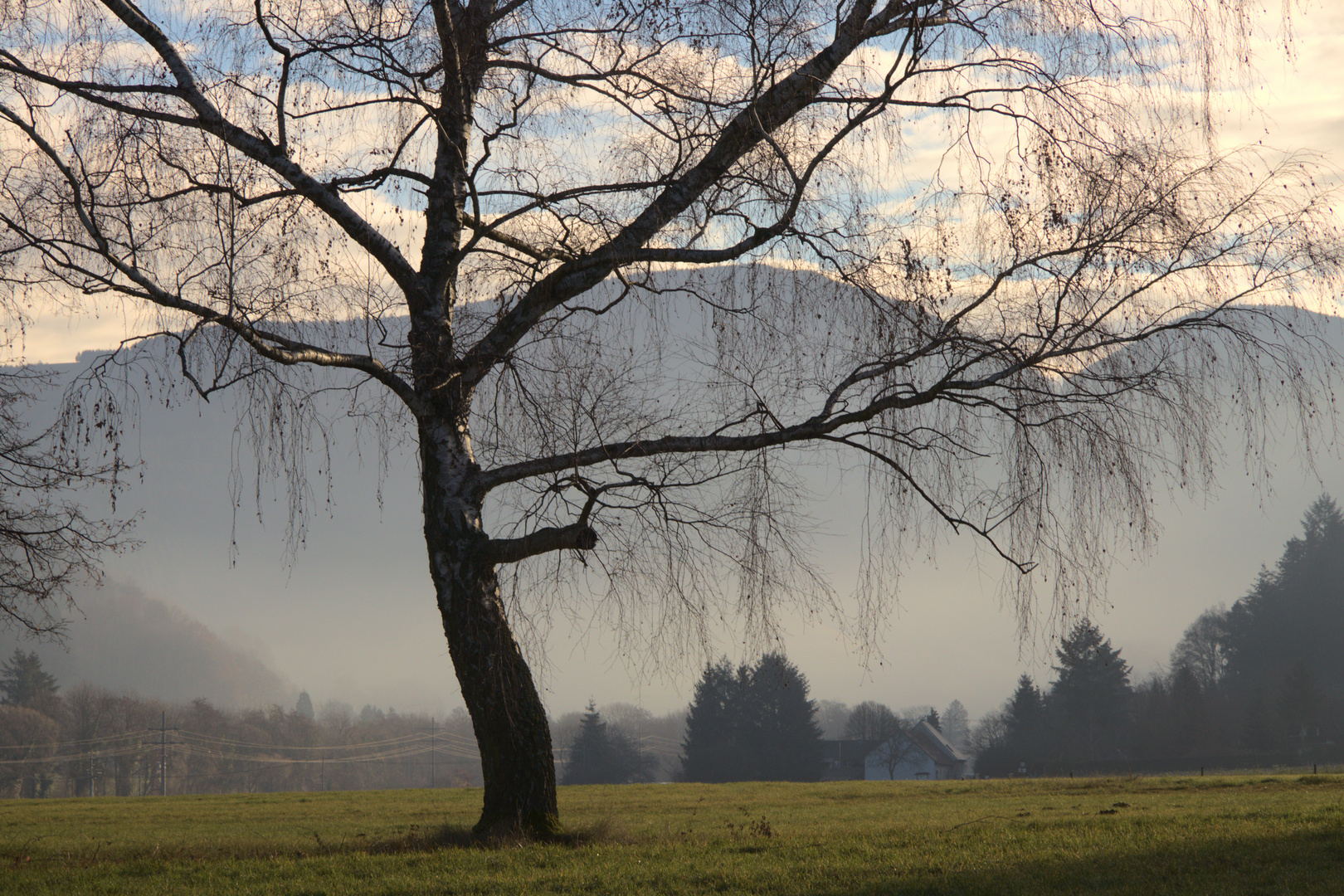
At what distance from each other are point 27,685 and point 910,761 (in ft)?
238

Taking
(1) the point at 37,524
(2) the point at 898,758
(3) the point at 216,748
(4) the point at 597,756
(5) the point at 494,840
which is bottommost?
(3) the point at 216,748

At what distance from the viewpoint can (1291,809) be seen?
10078mm

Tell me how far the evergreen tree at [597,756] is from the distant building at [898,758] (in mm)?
22041

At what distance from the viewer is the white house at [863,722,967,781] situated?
83062 mm

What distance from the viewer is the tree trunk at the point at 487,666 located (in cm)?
777

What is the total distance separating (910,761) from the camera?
8388cm

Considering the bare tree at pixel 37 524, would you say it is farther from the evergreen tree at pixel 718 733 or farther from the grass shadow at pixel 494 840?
the evergreen tree at pixel 718 733

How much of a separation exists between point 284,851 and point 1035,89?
863 centimetres

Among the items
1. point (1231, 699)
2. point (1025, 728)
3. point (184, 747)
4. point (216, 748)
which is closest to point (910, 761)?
point (1025, 728)

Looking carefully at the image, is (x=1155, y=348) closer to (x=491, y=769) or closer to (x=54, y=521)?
(x=491, y=769)

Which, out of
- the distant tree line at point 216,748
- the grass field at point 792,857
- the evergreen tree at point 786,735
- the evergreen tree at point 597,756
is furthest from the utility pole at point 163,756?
the grass field at point 792,857

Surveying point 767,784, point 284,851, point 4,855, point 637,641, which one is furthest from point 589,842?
point 767,784

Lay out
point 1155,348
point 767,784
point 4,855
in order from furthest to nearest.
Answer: point 767,784 < point 4,855 < point 1155,348

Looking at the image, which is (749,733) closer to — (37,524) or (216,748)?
(37,524)
